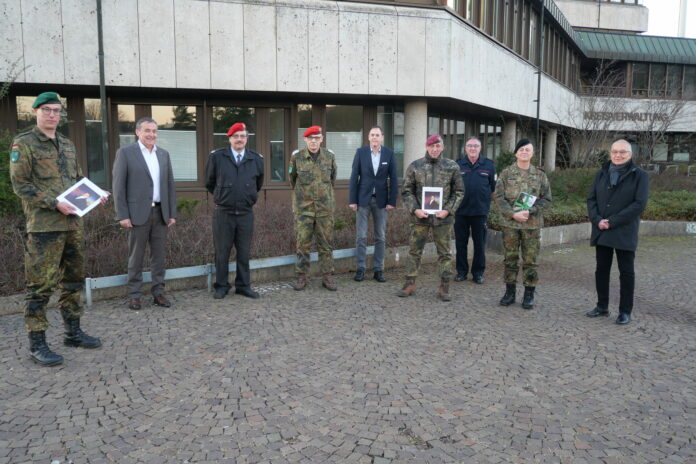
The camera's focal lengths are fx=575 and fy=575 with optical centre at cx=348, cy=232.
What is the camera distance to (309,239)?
7.69 m

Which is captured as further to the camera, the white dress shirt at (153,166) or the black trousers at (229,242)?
the black trousers at (229,242)

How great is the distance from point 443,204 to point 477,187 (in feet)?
3.78

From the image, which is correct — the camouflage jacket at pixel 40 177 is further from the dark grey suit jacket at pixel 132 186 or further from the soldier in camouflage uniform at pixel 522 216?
the soldier in camouflage uniform at pixel 522 216

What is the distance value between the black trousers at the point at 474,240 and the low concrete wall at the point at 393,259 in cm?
105

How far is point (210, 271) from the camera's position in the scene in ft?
24.3

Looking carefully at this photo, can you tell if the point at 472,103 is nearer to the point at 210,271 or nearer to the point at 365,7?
the point at 365,7

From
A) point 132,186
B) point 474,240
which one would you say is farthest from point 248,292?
point 474,240

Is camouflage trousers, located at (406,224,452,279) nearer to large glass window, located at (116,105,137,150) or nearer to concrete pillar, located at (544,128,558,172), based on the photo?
large glass window, located at (116,105,137,150)

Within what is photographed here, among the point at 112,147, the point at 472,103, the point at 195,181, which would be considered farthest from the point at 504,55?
the point at 112,147

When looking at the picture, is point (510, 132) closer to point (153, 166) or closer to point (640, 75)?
point (153, 166)

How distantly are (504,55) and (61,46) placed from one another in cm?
1299

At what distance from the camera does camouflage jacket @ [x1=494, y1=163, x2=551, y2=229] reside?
6832mm

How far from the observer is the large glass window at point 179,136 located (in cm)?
1474

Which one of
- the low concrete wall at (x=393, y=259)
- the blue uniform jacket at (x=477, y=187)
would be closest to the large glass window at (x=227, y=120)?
the low concrete wall at (x=393, y=259)
